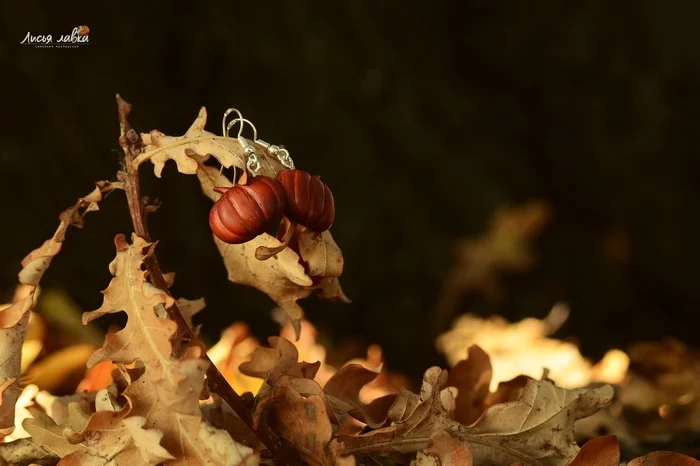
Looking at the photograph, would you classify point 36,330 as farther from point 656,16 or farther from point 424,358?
point 656,16

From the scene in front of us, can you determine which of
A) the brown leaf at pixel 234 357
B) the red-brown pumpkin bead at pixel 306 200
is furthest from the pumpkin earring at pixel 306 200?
the brown leaf at pixel 234 357

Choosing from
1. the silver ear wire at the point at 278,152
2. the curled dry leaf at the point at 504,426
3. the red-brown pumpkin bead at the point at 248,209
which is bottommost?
the curled dry leaf at the point at 504,426

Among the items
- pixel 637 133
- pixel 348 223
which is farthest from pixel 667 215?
pixel 348 223

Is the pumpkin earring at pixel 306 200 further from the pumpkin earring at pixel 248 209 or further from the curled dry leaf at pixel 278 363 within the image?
the curled dry leaf at pixel 278 363

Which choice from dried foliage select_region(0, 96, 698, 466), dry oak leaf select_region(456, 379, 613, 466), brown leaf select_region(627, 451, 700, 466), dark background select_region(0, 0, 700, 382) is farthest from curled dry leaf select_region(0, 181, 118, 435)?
dark background select_region(0, 0, 700, 382)

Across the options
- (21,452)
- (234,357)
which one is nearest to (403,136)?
(234,357)

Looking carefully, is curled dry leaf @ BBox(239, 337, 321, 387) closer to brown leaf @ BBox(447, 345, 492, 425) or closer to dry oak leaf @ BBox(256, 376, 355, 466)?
dry oak leaf @ BBox(256, 376, 355, 466)

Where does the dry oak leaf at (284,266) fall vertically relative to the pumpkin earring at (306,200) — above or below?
below
